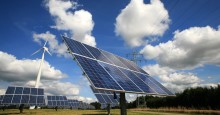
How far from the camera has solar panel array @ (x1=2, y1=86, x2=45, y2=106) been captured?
159 ft

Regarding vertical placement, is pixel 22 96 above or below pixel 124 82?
below

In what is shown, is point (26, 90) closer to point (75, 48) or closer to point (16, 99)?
point (16, 99)

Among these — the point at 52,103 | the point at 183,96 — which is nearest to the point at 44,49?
the point at 52,103

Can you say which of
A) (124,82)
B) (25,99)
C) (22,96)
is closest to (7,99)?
(22,96)

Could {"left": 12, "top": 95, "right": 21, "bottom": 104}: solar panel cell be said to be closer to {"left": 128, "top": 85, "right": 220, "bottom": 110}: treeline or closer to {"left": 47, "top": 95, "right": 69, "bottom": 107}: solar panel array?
{"left": 47, "top": 95, "right": 69, "bottom": 107}: solar panel array

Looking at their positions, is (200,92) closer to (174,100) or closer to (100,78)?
(174,100)

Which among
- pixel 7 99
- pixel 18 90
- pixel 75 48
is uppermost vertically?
pixel 75 48

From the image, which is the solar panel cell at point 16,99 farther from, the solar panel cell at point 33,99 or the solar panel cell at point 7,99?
the solar panel cell at point 33,99

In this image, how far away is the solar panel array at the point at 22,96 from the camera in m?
48.6

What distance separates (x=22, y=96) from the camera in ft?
170

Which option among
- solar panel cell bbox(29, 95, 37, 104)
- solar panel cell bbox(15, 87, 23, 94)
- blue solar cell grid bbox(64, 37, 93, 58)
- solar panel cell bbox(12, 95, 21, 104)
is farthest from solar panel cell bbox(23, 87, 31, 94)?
blue solar cell grid bbox(64, 37, 93, 58)

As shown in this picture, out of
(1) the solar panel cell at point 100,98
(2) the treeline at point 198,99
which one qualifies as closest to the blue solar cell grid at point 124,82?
(1) the solar panel cell at point 100,98

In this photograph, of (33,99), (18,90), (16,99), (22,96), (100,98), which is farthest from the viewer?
(33,99)

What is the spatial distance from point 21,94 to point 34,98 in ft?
11.3
